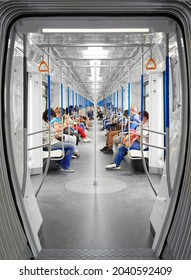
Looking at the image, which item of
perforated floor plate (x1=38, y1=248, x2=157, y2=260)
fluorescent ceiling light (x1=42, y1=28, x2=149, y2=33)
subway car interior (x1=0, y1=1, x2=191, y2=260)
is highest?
fluorescent ceiling light (x1=42, y1=28, x2=149, y2=33)

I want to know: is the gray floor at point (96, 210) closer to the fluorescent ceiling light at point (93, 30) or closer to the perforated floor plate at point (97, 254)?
the perforated floor plate at point (97, 254)

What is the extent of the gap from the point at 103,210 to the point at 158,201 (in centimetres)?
103

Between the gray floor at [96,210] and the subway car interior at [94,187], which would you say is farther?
the gray floor at [96,210]

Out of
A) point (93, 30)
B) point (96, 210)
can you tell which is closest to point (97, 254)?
point (96, 210)

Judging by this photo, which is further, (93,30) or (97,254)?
(97,254)

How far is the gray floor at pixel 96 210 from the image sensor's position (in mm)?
2953

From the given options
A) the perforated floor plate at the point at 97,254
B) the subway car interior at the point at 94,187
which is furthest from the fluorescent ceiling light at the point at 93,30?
the perforated floor plate at the point at 97,254

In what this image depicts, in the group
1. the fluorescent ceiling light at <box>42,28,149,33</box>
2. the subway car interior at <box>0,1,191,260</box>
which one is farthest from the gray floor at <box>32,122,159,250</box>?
the fluorescent ceiling light at <box>42,28,149,33</box>

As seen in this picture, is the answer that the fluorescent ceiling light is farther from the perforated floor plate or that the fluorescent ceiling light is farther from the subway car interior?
the perforated floor plate

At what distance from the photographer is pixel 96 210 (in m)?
3.88

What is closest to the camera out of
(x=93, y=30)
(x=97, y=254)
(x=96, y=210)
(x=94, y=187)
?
(x=93, y=30)

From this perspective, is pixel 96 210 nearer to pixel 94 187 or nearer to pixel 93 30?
pixel 94 187

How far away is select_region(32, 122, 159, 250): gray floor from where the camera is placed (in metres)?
2.95

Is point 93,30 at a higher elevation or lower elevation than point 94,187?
higher
